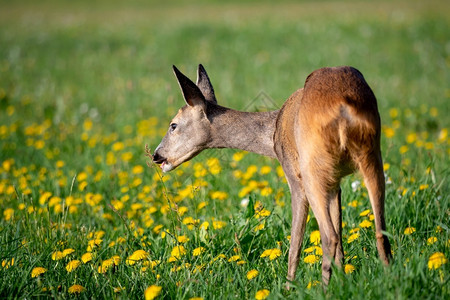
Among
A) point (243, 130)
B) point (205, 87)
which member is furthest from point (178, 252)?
point (205, 87)

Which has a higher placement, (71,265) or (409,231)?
(409,231)

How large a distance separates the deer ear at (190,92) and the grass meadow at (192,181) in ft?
2.13

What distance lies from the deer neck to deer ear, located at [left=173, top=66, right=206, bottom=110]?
119 mm

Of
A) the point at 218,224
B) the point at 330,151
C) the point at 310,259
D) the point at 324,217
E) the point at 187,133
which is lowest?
the point at 218,224

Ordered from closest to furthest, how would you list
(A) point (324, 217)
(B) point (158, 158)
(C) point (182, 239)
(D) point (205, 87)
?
1. (A) point (324, 217)
2. (C) point (182, 239)
3. (B) point (158, 158)
4. (D) point (205, 87)

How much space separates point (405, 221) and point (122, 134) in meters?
4.19

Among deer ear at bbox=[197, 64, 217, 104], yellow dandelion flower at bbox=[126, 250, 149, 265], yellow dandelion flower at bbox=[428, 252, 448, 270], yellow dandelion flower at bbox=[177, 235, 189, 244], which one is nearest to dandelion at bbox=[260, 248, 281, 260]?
yellow dandelion flower at bbox=[177, 235, 189, 244]

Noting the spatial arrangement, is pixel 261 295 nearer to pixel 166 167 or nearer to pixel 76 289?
pixel 76 289

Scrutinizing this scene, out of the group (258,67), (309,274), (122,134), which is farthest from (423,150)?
(258,67)

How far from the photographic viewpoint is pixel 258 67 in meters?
10.5

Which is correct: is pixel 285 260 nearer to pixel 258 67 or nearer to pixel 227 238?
pixel 227 238

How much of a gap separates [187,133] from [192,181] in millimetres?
400

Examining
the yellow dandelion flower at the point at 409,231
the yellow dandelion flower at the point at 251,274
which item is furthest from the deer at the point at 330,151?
the yellow dandelion flower at the point at 409,231

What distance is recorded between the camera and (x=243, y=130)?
387cm
